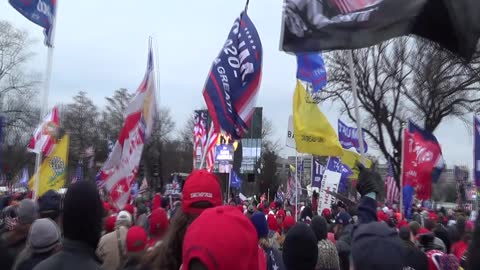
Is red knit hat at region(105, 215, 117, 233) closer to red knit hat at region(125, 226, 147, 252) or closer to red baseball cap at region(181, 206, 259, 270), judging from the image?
red knit hat at region(125, 226, 147, 252)

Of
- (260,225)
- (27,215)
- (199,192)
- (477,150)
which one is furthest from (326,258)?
(477,150)

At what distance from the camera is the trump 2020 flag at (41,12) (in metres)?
9.51

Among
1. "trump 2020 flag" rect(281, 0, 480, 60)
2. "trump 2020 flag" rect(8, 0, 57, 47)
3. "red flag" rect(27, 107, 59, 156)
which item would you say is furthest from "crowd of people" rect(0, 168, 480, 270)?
"red flag" rect(27, 107, 59, 156)

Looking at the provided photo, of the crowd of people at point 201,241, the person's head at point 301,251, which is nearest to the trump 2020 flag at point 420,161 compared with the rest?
the crowd of people at point 201,241

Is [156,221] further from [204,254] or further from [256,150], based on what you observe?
[256,150]

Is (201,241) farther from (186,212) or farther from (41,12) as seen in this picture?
(41,12)

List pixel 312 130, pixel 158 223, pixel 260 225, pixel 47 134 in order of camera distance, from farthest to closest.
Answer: pixel 47 134
pixel 312 130
pixel 260 225
pixel 158 223

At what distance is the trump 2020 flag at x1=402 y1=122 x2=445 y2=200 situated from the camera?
43.3 feet

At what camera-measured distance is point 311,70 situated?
37.8 feet

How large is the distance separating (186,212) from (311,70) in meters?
8.21

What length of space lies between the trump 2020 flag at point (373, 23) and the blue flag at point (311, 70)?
6494 mm

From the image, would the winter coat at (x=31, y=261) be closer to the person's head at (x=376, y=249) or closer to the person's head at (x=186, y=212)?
the person's head at (x=186, y=212)

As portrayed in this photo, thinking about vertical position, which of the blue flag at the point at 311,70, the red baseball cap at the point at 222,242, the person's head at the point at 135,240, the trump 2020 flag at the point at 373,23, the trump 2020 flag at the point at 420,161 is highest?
the blue flag at the point at 311,70

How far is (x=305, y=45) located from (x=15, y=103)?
48.8 metres
